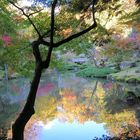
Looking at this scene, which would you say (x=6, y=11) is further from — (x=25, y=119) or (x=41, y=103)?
(x=41, y=103)

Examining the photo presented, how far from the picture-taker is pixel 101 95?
30094 millimetres

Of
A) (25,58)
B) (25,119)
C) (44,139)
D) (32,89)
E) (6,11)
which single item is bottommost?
(44,139)

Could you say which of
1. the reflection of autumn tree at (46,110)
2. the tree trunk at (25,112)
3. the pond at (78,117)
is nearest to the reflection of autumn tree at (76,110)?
the pond at (78,117)

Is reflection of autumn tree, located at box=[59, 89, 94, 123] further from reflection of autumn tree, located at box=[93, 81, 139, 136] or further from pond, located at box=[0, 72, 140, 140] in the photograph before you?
reflection of autumn tree, located at box=[93, 81, 139, 136]

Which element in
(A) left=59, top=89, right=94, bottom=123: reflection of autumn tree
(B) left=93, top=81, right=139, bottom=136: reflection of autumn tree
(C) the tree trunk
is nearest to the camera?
(C) the tree trunk

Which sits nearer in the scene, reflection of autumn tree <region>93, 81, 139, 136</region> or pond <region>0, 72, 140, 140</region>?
reflection of autumn tree <region>93, 81, 139, 136</region>

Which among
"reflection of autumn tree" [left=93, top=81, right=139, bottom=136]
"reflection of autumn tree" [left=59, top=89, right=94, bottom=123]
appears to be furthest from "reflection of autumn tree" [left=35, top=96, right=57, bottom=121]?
"reflection of autumn tree" [left=93, top=81, right=139, bottom=136]

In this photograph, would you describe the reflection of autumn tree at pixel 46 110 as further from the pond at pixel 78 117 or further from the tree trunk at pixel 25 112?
the tree trunk at pixel 25 112

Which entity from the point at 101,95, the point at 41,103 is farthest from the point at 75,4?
the point at 101,95

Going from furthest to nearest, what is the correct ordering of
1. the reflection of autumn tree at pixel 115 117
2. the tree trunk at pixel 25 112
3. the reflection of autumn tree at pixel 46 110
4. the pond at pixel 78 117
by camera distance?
the reflection of autumn tree at pixel 46 110 < the pond at pixel 78 117 < the reflection of autumn tree at pixel 115 117 < the tree trunk at pixel 25 112

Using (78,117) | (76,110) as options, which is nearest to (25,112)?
(78,117)

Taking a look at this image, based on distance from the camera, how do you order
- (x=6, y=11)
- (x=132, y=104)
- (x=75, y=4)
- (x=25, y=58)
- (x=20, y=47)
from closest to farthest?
(x=75, y=4) < (x=20, y=47) < (x=25, y=58) < (x=6, y=11) < (x=132, y=104)

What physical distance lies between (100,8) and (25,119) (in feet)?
15.6

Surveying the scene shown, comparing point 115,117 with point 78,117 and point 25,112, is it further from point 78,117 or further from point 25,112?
point 25,112
